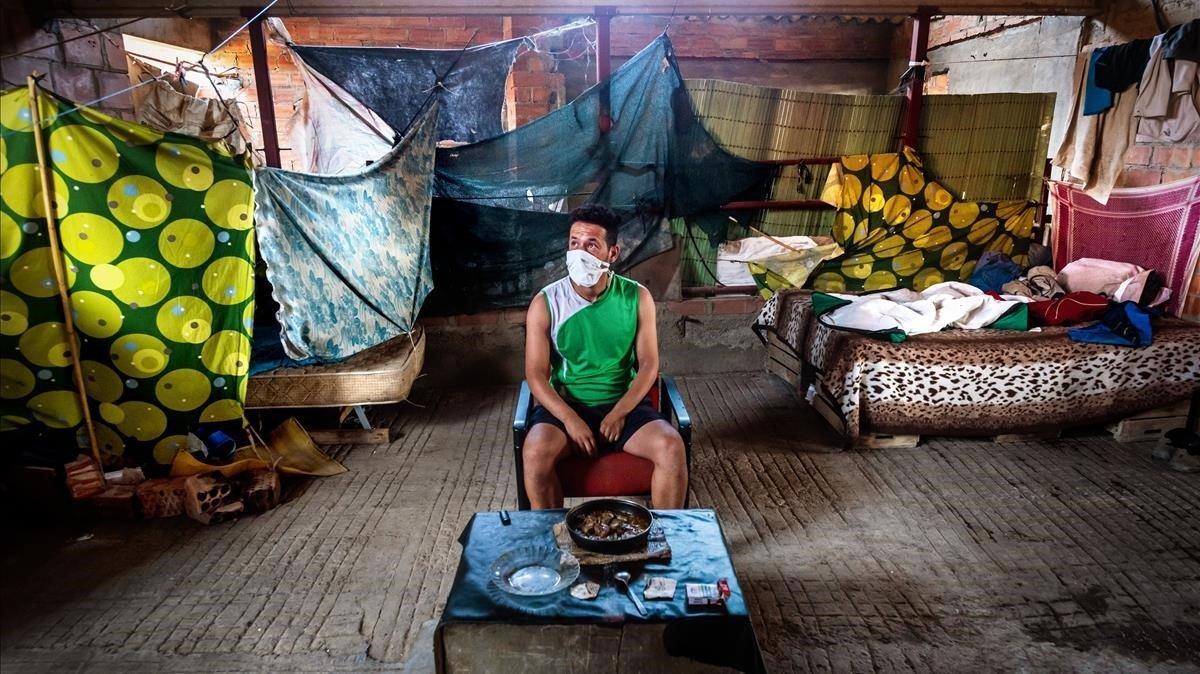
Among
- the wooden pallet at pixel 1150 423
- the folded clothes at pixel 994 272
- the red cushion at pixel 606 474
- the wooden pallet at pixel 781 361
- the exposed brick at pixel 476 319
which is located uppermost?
the folded clothes at pixel 994 272

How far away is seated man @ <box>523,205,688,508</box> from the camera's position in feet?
8.88

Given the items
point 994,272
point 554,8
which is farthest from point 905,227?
point 554,8

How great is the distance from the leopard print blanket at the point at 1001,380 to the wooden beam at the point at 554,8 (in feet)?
7.34

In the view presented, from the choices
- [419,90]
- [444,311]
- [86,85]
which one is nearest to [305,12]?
[419,90]

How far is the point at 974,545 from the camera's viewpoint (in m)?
2.91

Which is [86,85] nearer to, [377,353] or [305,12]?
[305,12]

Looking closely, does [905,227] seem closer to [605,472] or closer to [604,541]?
[605,472]

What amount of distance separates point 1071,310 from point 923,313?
835 millimetres

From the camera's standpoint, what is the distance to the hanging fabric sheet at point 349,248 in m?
3.33

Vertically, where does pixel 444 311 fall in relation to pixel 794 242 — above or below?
below

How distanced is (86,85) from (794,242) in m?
4.49

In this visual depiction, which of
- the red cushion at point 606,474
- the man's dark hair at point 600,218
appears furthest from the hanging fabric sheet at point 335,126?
the red cushion at point 606,474

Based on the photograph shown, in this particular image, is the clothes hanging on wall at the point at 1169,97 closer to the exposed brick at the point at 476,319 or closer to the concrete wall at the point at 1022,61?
the concrete wall at the point at 1022,61

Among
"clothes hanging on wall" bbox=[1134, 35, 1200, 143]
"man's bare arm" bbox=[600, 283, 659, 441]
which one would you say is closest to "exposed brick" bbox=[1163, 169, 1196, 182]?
"clothes hanging on wall" bbox=[1134, 35, 1200, 143]
